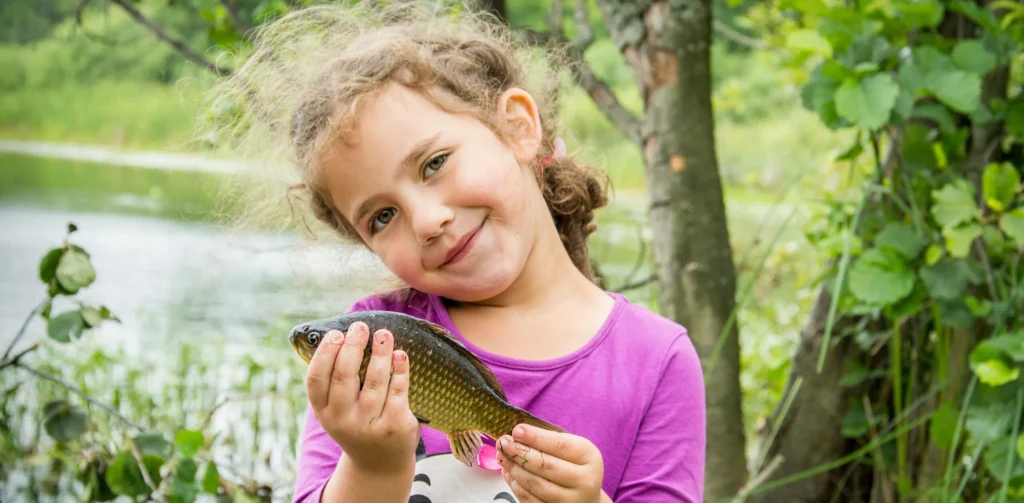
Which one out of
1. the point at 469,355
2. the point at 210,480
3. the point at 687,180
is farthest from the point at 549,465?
the point at 687,180

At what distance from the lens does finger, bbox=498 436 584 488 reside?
35.1 inches

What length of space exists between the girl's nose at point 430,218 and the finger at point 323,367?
225mm

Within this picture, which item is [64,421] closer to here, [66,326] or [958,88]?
[66,326]

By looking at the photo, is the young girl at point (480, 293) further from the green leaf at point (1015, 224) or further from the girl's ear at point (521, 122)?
the green leaf at point (1015, 224)

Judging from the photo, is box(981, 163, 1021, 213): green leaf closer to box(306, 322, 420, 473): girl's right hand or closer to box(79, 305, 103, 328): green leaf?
box(306, 322, 420, 473): girl's right hand

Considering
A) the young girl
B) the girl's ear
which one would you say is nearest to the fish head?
the young girl

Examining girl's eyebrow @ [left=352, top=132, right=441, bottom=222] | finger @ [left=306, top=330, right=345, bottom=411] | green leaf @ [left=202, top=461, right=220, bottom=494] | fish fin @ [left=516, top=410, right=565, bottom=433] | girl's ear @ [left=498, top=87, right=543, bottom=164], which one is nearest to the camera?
finger @ [left=306, top=330, right=345, bottom=411]

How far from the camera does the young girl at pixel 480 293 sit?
955 mm

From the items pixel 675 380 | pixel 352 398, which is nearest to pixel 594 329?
pixel 675 380

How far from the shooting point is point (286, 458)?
283 centimetres

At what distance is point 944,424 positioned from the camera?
1.79 m

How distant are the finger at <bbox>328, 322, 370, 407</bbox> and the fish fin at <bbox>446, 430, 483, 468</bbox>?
145mm

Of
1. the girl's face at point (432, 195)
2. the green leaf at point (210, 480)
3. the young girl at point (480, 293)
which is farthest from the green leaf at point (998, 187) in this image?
the green leaf at point (210, 480)

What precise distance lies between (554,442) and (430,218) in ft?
0.91
